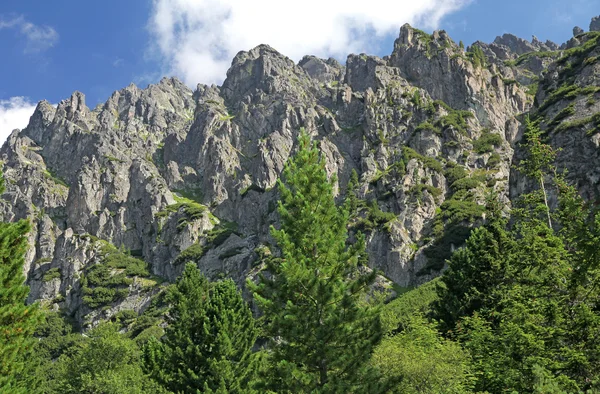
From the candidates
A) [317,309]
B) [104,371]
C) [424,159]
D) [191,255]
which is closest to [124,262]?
[191,255]

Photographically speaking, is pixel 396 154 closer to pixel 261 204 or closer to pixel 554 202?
pixel 261 204

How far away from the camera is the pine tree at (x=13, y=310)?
13656 mm

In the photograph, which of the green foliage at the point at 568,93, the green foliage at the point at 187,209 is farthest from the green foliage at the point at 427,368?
the green foliage at the point at 187,209

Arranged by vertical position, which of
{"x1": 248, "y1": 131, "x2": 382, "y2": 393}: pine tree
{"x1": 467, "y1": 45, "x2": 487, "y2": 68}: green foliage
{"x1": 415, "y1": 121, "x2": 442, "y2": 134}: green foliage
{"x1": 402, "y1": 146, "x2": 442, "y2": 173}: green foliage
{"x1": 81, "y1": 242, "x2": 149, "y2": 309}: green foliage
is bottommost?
{"x1": 248, "y1": 131, "x2": 382, "y2": 393}: pine tree

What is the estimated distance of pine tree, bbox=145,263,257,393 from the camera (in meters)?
30.1

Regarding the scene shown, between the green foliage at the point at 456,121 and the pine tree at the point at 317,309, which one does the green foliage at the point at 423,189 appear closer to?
the green foliage at the point at 456,121

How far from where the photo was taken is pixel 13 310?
14.0 meters

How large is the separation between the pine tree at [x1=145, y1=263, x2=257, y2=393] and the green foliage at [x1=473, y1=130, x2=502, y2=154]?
130m

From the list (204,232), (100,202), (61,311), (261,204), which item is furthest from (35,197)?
(261,204)

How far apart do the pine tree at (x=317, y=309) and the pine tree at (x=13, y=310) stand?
9.14 meters

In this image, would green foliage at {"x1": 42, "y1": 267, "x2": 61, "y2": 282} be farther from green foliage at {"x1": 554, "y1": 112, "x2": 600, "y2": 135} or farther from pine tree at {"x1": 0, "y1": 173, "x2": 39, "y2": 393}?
green foliage at {"x1": 554, "y1": 112, "x2": 600, "y2": 135}

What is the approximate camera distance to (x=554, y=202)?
181ft

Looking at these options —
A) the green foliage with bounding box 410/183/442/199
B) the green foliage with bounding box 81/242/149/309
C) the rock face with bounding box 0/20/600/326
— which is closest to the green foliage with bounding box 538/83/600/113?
the rock face with bounding box 0/20/600/326

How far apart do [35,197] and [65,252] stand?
41000 millimetres
